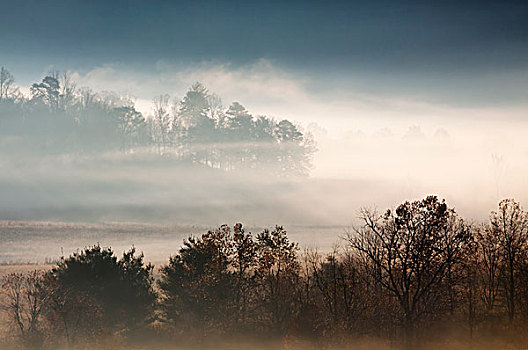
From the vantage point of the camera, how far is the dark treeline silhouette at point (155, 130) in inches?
5054

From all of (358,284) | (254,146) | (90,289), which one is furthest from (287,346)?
(254,146)

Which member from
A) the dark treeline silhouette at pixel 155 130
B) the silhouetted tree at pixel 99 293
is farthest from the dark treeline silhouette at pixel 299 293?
the dark treeline silhouette at pixel 155 130

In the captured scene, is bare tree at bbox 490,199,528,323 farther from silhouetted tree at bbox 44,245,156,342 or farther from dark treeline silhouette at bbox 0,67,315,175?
dark treeline silhouette at bbox 0,67,315,175

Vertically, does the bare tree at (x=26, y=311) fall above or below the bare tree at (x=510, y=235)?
below

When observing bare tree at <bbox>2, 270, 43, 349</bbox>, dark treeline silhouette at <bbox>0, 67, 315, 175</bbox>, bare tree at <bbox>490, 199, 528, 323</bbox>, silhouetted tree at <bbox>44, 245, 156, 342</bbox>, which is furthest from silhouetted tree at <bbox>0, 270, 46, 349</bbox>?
dark treeline silhouette at <bbox>0, 67, 315, 175</bbox>

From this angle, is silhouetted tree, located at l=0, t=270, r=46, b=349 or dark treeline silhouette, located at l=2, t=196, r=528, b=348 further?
silhouetted tree, located at l=0, t=270, r=46, b=349

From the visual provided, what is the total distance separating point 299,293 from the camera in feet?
133

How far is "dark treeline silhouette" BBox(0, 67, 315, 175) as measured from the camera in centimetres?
12838

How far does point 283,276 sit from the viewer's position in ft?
142

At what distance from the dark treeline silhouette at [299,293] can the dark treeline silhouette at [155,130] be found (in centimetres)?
8145

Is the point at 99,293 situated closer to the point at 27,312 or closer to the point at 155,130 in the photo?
the point at 27,312

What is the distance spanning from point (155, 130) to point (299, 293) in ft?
339

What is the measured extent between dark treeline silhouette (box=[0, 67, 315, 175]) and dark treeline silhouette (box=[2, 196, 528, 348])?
8145 cm

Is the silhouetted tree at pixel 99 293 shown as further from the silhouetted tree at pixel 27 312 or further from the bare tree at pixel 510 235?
the bare tree at pixel 510 235
